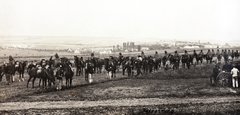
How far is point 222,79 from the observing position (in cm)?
1190

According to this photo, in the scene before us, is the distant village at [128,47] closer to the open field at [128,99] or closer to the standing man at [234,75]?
the open field at [128,99]

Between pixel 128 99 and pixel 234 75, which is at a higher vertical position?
pixel 234 75

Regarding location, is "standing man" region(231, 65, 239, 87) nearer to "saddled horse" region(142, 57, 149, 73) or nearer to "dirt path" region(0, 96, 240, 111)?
"dirt path" region(0, 96, 240, 111)

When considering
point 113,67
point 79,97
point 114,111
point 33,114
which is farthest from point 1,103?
point 113,67

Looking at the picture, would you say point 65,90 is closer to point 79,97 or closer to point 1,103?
point 79,97

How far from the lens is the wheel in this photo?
38.8 feet

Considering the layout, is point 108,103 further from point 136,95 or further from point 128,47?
point 128,47

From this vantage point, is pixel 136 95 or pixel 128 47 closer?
pixel 136 95

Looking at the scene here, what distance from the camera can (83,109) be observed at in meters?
8.62

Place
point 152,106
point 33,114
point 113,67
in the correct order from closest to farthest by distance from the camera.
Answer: point 33,114 → point 152,106 → point 113,67

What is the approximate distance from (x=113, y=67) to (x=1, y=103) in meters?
6.91

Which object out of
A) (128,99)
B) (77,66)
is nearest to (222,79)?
(128,99)

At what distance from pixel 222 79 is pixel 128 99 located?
4.66m

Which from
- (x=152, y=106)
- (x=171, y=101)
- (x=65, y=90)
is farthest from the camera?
(x=65, y=90)
